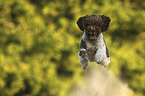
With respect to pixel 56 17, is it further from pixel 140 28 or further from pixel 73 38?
pixel 140 28

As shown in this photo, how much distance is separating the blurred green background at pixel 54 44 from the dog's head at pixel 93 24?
6.06 m

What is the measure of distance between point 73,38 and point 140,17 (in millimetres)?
2855

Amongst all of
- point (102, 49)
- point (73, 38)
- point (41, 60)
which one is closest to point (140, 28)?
point (73, 38)

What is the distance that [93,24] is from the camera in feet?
6.75

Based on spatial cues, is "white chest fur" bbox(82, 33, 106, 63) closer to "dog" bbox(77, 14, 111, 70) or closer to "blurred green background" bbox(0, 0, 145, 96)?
"dog" bbox(77, 14, 111, 70)

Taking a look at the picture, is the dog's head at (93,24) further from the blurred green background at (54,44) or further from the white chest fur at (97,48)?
the blurred green background at (54,44)

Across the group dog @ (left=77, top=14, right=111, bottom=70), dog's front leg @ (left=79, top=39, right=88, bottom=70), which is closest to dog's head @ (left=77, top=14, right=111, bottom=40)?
dog @ (left=77, top=14, right=111, bottom=70)

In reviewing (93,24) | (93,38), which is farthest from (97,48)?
(93,24)

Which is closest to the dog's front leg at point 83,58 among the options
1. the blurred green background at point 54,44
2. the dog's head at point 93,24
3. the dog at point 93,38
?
the dog at point 93,38

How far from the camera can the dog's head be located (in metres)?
2.05

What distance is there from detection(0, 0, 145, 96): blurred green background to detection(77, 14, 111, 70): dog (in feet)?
19.7

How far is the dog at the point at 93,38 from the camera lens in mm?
2062

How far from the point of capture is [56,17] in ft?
31.5

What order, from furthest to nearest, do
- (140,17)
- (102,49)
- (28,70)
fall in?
(140,17)
(28,70)
(102,49)
